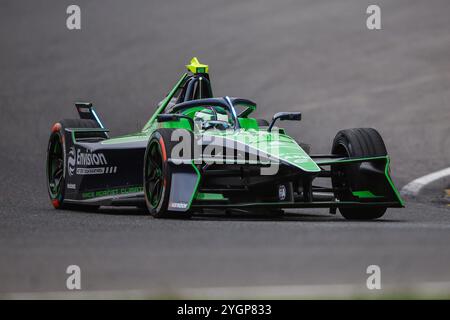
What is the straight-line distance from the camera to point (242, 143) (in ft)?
35.9

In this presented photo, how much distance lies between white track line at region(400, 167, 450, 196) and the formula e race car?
3.61 metres

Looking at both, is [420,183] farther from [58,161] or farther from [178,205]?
[178,205]

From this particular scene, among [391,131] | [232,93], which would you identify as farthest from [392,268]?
[232,93]

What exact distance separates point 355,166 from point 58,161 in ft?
13.2

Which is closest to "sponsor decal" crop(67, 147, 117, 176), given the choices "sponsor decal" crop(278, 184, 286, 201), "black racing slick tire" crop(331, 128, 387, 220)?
"sponsor decal" crop(278, 184, 286, 201)

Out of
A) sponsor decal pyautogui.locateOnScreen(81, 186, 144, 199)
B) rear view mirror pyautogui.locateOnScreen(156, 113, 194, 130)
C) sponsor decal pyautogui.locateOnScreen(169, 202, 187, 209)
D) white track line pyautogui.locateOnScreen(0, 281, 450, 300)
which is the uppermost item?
rear view mirror pyautogui.locateOnScreen(156, 113, 194, 130)

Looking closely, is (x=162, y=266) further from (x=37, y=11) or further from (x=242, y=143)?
(x=37, y=11)

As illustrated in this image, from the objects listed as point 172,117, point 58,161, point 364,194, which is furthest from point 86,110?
point 364,194

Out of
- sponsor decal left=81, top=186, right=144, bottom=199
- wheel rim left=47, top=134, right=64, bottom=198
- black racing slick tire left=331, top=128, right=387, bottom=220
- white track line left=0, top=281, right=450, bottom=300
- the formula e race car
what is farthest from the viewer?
wheel rim left=47, top=134, right=64, bottom=198

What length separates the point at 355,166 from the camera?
37.6 ft

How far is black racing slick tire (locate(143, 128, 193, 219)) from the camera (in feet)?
36.1

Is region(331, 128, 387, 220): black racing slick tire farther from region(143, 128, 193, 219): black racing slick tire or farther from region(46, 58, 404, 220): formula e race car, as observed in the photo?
region(143, 128, 193, 219): black racing slick tire

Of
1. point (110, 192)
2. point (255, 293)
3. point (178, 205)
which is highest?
point (110, 192)
